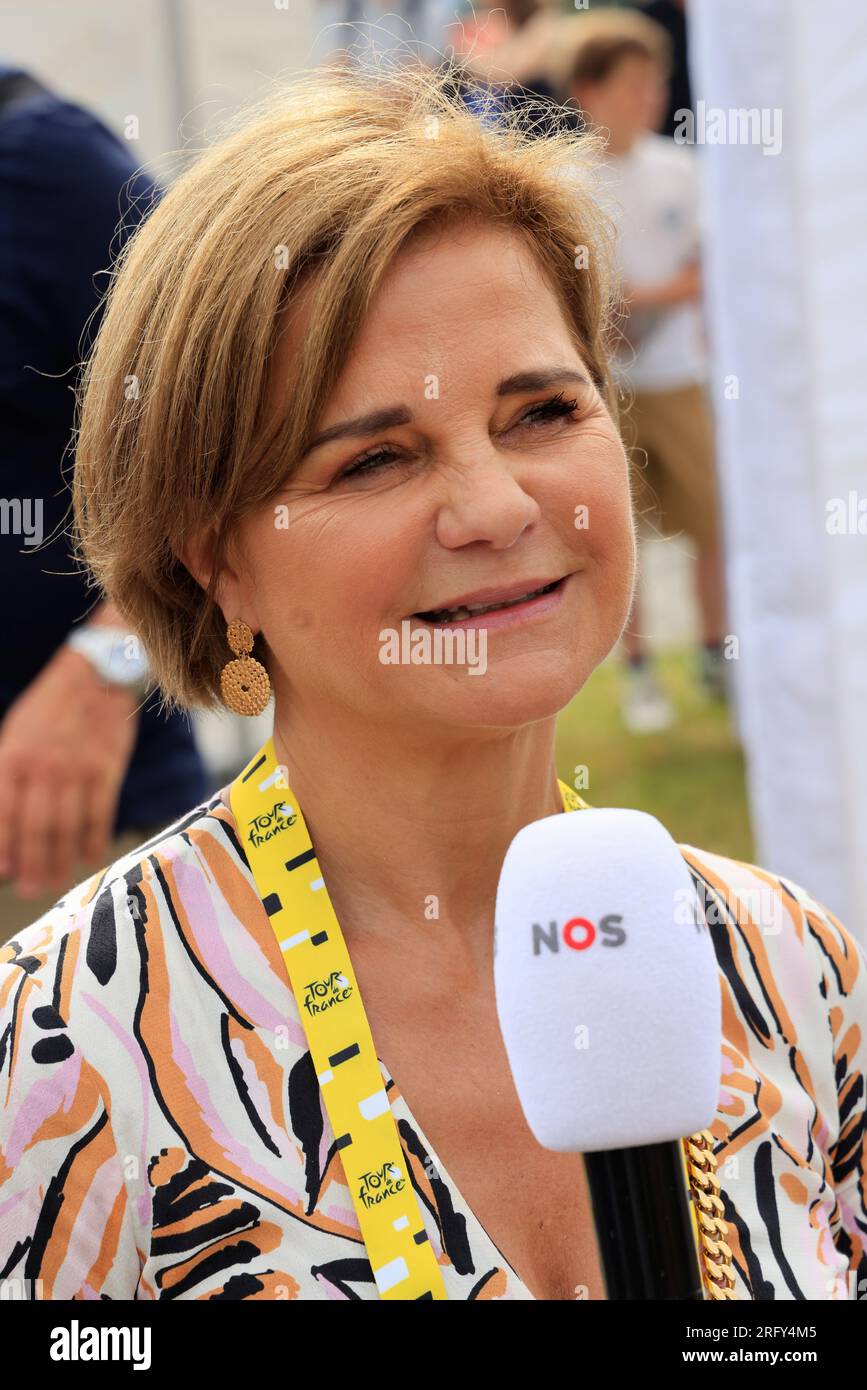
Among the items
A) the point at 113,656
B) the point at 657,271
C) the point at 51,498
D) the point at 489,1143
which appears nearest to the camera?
the point at 489,1143

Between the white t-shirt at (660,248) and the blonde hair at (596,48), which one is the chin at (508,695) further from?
the blonde hair at (596,48)

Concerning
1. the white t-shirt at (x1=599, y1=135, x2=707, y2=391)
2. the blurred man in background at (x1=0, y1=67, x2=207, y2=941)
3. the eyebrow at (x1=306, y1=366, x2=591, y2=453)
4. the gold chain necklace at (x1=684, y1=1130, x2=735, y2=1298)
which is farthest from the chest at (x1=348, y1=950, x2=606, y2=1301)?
the white t-shirt at (x1=599, y1=135, x2=707, y2=391)

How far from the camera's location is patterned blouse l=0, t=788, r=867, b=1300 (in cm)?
146

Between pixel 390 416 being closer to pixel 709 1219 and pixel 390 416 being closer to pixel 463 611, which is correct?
pixel 463 611

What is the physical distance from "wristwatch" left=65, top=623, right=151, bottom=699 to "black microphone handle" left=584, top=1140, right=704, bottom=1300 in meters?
1.62

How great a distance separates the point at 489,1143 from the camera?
158 centimetres

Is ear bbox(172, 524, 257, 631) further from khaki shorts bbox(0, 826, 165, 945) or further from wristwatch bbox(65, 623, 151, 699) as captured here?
khaki shorts bbox(0, 826, 165, 945)

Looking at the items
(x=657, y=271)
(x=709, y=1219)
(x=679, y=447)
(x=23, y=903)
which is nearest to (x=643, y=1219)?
(x=709, y=1219)

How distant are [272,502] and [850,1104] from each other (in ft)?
3.05

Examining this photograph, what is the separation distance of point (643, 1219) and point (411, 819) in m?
0.82

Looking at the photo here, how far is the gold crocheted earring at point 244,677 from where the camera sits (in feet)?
5.63

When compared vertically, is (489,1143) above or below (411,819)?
below

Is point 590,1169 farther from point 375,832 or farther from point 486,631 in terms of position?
point 375,832

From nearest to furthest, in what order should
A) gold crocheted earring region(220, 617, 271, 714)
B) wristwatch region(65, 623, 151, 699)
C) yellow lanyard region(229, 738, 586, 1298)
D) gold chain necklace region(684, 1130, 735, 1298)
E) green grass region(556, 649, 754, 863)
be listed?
gold chain necklace region(684, 1130, 735, 1298), yellow lanyard region(229, 738, 586, 1298), gold crocheted earring region(220, 617, 271, 714), wristwatch region(65, 623, 151, 699), green grass region(556, 649, 754, 863)
